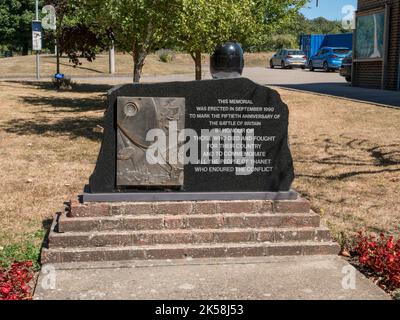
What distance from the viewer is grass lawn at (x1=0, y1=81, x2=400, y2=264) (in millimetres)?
6680

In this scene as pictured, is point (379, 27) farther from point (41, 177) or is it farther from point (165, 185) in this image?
point (165, 185)

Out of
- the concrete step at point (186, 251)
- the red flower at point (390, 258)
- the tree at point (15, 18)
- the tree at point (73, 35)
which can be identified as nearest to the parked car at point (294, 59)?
the tree at point (73, 35)

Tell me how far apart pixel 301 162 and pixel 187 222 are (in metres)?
4.84

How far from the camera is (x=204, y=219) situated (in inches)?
215

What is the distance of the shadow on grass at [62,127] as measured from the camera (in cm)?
1273

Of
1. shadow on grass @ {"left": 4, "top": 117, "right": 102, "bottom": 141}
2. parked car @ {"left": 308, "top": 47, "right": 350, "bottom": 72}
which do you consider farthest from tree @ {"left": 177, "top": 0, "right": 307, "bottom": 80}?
parked car @ {"left": 308, "top": 47, "right": 350, "bottom": 72}

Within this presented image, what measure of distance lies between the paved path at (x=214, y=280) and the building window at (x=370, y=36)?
20455 millimetres

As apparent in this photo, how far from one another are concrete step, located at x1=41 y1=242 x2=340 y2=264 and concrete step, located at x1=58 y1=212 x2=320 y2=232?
0.68 ft

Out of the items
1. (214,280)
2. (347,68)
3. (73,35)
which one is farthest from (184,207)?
(347,68)

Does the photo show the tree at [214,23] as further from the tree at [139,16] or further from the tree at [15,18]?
the tree at [15,18]

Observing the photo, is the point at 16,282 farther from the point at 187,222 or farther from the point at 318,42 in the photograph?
the point at 318,42

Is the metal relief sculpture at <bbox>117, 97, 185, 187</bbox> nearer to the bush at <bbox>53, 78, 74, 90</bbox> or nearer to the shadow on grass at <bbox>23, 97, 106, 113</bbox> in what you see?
the shadow on grass at <bbox>23, 97, 106, 113</bbox>

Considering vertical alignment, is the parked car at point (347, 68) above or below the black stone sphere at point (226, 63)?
above

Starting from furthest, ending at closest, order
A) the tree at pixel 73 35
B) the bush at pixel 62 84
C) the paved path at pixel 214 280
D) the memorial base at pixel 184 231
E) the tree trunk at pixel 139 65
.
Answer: the bush at pixel 62 84
the tree at pixel 73 35
the tree trunk at pixel 139 65
the memorial base at pixel 184 231
the paved path at pixel 214 280
